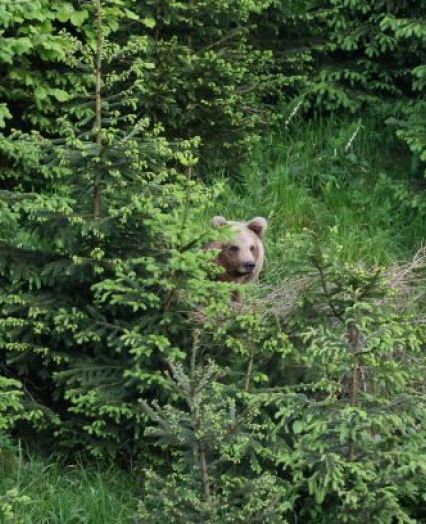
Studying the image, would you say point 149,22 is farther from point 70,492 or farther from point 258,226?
point 70,492

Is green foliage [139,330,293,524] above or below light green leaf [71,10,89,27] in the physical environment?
below

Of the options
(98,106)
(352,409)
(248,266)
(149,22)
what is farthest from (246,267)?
(352,409)

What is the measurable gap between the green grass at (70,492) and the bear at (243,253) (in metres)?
1.82

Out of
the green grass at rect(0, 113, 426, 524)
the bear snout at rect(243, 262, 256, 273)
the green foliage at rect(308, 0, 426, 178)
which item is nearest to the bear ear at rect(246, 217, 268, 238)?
the green grass at rect(0, 113, 426, 524)

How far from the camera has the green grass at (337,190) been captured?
8.98 m

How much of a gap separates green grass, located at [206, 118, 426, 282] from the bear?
1.03ft

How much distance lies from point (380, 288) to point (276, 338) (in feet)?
2.40

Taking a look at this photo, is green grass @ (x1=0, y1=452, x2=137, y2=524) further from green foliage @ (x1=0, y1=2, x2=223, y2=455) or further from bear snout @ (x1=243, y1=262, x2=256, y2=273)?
bear snout @ (x1=243, y1=262, x2=256, y2=273)

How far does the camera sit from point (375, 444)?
18.3ft

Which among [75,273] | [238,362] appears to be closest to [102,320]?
[75,273]

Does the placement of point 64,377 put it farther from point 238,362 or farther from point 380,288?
point 380,288

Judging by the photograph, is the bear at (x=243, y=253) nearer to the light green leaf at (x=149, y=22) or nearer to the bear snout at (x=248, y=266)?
the bear snout at (x=248, y=266)

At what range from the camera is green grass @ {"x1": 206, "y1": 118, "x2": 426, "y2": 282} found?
353 inches

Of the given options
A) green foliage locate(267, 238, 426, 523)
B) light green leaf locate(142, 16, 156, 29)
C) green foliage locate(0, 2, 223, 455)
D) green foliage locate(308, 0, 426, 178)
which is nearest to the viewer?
green foliage locate(267, 238, 426, 523)
